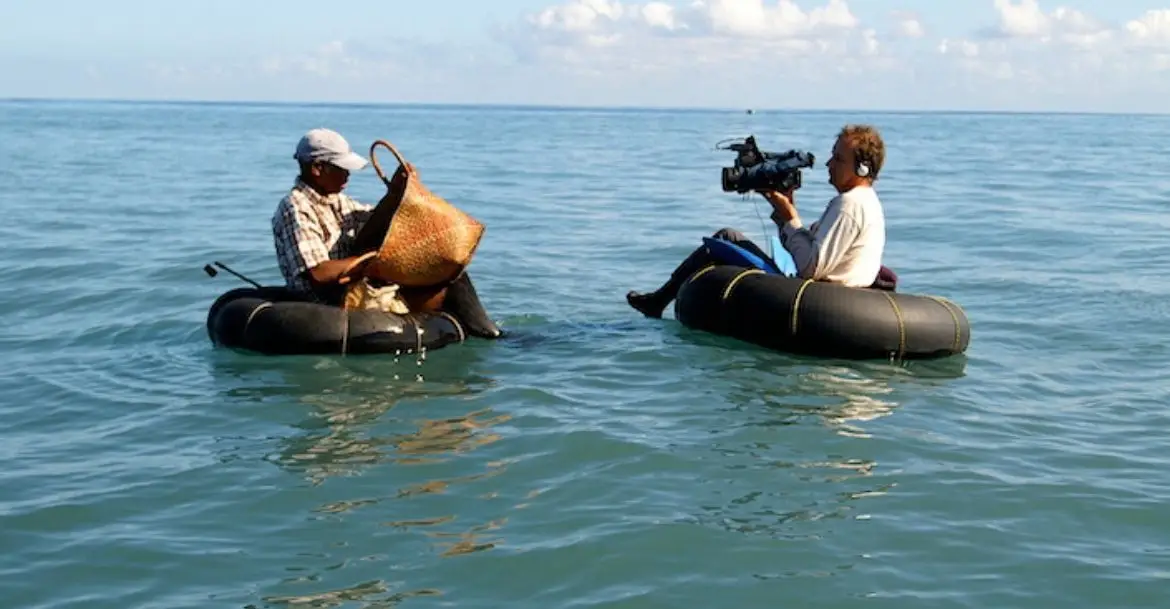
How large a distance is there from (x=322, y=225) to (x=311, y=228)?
137 millimetres

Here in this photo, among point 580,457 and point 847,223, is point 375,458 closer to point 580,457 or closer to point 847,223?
point 580,457

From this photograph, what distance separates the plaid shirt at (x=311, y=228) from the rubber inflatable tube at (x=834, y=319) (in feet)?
8.58

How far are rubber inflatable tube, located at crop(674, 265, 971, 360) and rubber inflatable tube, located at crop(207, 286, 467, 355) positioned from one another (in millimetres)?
2076

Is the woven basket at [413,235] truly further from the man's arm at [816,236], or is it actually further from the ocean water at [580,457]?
the man's arm at [816,236]

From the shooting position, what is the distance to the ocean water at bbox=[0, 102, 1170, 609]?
611cm

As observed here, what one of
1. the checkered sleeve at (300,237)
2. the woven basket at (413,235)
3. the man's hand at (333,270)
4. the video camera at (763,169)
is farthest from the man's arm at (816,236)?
the checkered sleeve at (300,237)

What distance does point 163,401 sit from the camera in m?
9.12

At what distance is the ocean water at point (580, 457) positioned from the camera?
6105 millimetres

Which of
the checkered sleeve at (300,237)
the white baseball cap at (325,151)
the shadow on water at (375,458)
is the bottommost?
the shadow on water at (375,458)

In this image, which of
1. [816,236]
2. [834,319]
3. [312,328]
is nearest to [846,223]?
[816,236]

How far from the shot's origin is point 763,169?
983 cm

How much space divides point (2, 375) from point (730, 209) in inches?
611

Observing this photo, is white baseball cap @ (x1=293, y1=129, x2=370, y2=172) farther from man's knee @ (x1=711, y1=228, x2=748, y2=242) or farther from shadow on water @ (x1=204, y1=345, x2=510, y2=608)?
man's knee @ (x1=711, y1=228, x2=748, y2=242)

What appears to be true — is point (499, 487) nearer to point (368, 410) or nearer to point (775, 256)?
→ point (368, 410)
